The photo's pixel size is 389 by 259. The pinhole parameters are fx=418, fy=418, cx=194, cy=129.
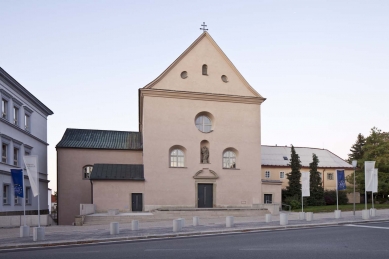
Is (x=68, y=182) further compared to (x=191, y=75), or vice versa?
(x=68, y=182)

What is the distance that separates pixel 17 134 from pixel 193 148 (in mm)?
15282

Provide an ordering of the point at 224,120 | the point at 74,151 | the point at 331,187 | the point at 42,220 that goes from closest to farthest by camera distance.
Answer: the point at 42,220 → the point at 224,120 → the point at 74,151 → the point at 331,187

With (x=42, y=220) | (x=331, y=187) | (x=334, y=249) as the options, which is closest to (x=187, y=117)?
(x=42, y=220)

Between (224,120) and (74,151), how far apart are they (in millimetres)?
15910

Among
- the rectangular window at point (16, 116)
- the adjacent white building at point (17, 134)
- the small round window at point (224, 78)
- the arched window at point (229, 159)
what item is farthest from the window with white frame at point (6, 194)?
the small round window at point (224, 78)

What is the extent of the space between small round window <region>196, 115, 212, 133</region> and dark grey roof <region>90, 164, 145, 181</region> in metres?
6.71

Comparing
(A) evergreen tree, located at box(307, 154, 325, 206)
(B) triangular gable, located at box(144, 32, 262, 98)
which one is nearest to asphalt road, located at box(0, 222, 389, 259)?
(B) triangular gable, located at box(144, 32, 262, 98)

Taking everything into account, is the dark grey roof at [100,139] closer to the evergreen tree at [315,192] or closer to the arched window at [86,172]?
the arched window at [86,172]

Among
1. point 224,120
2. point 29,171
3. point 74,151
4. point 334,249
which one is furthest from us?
point 74,151

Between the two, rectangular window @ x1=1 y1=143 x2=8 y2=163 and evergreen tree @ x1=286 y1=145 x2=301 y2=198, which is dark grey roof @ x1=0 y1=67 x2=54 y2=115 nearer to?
rectangular window @ x1=1 y1=143 x2=8 y2=163

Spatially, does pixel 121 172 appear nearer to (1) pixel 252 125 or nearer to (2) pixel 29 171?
(1) pixel 252 125

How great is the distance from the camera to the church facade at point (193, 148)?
3759cm

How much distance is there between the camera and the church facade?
37.6m

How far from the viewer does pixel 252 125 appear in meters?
40.8
